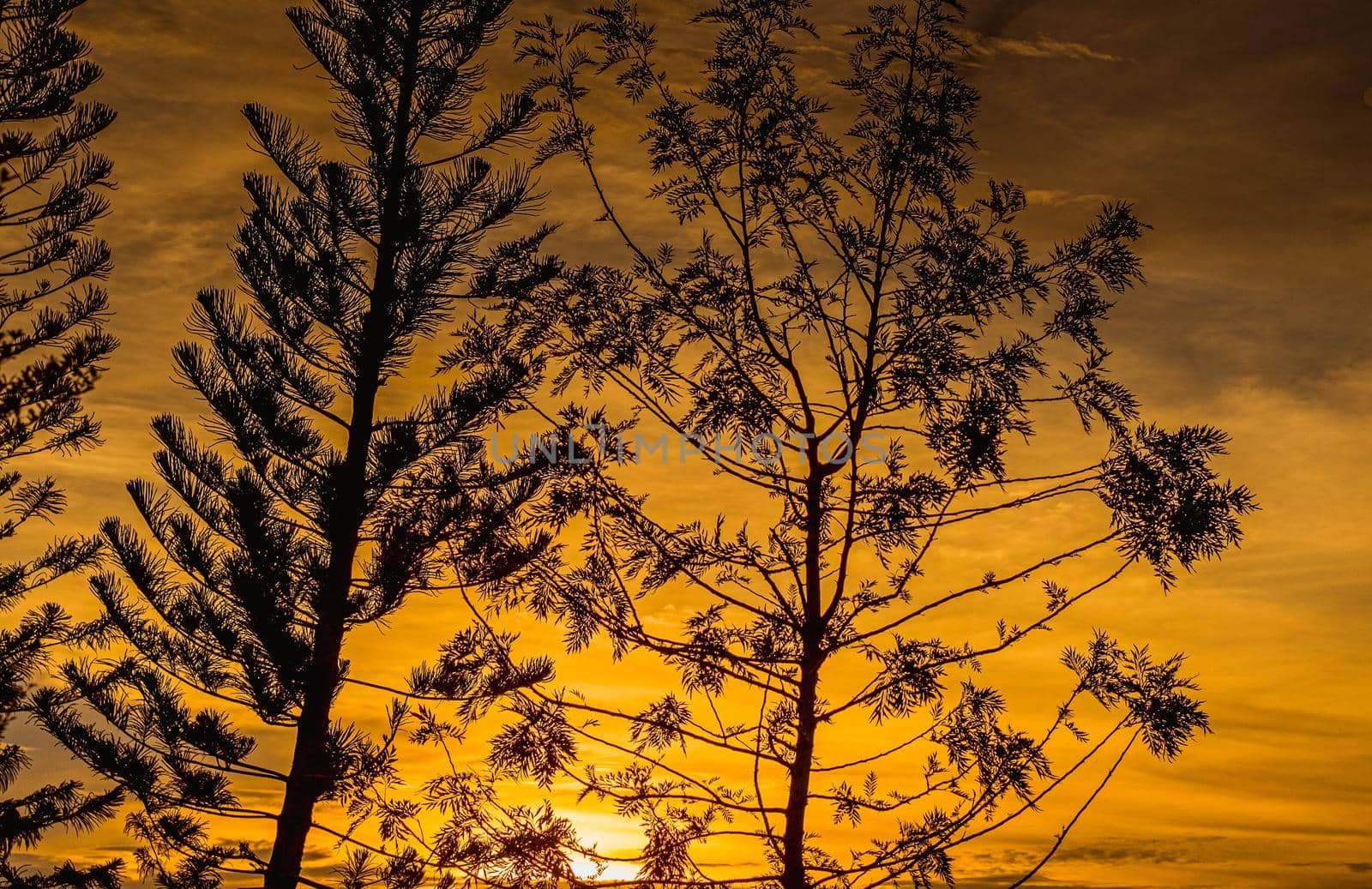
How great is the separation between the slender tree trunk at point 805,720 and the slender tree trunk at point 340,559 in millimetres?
4160

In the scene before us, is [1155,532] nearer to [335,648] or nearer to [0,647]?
[335,648]

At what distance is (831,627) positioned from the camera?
20.8 ft

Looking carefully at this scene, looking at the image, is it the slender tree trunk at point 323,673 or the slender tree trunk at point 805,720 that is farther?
the slender tree trunk at point 323,673

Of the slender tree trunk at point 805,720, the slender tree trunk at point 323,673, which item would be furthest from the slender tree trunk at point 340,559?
the slender tree trunk at point 805,720

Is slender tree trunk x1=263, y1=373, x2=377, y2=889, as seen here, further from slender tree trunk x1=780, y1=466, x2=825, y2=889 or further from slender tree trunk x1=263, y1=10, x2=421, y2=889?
slender tree trunk x1=780, y1=466, x2=825, y2=889

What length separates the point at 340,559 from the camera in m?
9.41

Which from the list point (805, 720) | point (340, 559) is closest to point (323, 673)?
point (340, 559)

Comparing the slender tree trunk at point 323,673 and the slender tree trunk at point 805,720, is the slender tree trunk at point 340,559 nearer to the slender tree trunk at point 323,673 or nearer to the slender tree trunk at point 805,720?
the slender tree trunk at point 323,673

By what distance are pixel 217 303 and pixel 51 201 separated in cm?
163

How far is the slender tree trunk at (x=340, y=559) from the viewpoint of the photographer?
867 cm

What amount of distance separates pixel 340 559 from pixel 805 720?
4693 mm

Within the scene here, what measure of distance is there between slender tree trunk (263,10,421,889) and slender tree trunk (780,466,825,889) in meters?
4.16

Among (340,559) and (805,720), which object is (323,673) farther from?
(805,720)

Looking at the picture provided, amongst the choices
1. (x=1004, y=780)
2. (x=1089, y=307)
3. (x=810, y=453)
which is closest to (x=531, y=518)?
(x=810, y=453)
